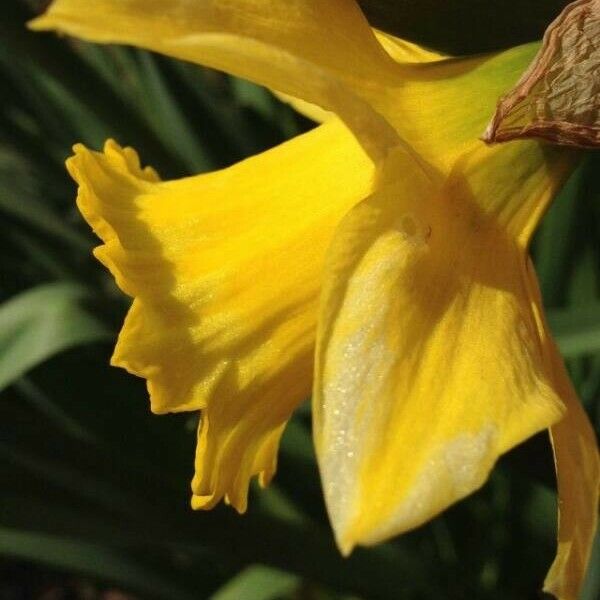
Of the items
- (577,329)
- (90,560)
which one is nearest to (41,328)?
(90,560)

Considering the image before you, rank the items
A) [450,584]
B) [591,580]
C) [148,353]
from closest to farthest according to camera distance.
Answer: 1. [148,353]
2. [591,580]
3. [450,584]

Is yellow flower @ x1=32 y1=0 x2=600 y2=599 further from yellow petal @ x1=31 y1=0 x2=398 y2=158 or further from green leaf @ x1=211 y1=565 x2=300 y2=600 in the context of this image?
green leaf @ x1=211 y1=565 x2=300 y2=600

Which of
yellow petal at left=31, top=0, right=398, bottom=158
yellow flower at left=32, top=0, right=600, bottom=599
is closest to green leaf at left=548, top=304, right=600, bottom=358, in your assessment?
yellow flower at left=32, top=0, right=600, bottom=599

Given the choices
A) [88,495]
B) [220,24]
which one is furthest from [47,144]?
[220,24]

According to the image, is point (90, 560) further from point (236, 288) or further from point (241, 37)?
point (241, 37)

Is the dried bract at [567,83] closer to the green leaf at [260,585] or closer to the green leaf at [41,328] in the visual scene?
the green leaf at [41,328]

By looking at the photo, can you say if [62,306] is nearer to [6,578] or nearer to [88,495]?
[88,495]

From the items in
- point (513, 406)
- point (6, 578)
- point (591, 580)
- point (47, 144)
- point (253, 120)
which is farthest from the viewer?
point (6, 578)

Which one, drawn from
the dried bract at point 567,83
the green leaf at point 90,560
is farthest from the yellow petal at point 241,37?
the green leaf at point 90,560
